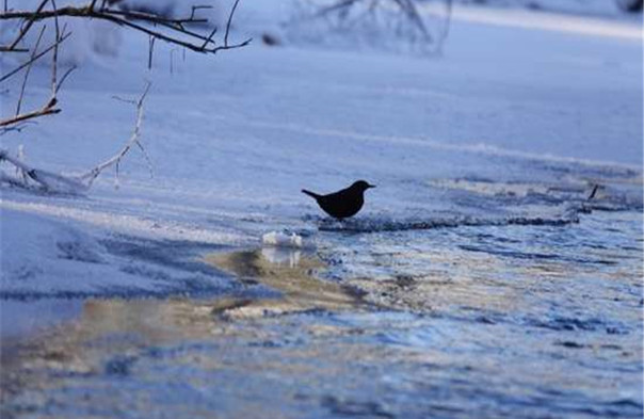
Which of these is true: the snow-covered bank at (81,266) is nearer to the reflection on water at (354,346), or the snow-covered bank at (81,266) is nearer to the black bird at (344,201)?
the reflection on water at (354,346)

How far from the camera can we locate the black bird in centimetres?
776

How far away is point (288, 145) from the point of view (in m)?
10.6

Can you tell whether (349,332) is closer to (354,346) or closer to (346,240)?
(354,346)

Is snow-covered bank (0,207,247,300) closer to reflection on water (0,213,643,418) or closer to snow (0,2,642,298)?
snow (0,2,642,298)

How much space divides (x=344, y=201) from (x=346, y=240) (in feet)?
1.03

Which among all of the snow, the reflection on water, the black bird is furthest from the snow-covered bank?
the black bird

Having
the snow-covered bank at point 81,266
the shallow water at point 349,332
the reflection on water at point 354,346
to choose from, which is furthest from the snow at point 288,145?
the reflection on water at point 354,346

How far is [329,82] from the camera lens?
50.0 feet

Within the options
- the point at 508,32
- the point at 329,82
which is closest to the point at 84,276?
the point at 329,82

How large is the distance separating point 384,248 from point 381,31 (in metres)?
13.1

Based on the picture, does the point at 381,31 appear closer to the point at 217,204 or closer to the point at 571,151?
the point at 571,151

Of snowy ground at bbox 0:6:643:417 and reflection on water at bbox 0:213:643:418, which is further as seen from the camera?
snowy ground at bbox 0:6:643:417

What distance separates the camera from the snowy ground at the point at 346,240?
193 inches

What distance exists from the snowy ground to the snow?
0.09 feet
